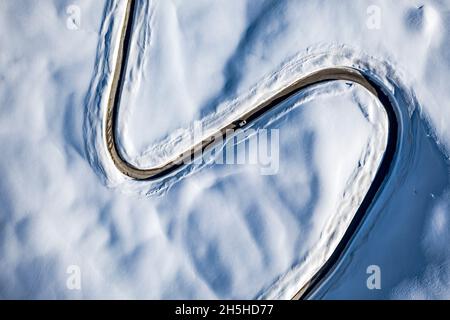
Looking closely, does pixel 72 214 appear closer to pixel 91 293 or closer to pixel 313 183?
pixel 91 293

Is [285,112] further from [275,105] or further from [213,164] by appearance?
[213,164]

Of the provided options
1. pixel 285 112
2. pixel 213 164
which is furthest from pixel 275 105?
pixel 213 164

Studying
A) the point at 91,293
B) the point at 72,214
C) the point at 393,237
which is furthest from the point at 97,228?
the point at 393,237

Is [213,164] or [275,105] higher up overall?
[275,105]

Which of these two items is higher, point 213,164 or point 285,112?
point 285,112
